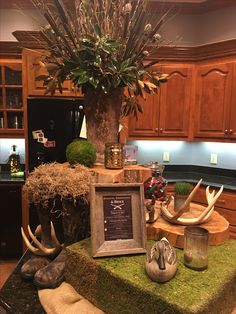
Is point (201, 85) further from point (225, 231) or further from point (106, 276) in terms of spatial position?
point (106, 276)

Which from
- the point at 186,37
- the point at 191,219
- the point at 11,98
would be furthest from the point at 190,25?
the point at 191,219

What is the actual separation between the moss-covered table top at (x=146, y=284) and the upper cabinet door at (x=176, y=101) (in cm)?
266

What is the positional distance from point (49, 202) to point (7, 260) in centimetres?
255

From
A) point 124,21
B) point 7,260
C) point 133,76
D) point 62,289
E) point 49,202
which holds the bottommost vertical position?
point 7,260

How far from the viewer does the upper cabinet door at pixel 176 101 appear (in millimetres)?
3531

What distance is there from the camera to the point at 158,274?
32.9 inches

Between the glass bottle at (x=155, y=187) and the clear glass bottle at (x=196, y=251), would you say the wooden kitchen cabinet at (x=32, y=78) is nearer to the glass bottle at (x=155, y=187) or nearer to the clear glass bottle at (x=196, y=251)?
the glass bottle at (x=155, y=187)

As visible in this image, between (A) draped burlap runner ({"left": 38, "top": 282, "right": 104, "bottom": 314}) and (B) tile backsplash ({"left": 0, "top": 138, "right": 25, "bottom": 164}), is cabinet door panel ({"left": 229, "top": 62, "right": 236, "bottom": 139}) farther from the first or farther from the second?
(A) draped burlap runner ({"left": 38, "top": 282, "right": 104, "bottom": 314})

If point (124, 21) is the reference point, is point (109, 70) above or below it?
below

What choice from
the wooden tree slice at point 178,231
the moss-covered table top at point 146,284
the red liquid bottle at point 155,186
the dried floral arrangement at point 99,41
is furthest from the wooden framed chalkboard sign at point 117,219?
the dried floral arrangement at point 99,41

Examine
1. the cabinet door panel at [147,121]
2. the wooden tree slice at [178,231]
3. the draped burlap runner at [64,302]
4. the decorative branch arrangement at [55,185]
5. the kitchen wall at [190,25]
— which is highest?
the kitchen wall at [190,25]

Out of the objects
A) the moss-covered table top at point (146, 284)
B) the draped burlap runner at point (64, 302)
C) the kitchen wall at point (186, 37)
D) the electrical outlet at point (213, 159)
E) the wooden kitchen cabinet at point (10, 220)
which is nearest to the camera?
the moss-covered table top at point (146, 284)

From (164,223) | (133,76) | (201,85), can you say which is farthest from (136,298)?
(201,85)

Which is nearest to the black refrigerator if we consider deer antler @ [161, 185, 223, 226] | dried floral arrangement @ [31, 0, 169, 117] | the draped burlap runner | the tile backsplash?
the tile backsplash
